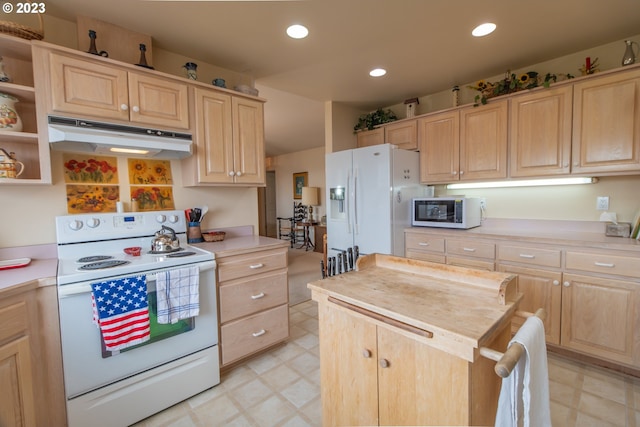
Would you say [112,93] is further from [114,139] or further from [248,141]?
[248,141]

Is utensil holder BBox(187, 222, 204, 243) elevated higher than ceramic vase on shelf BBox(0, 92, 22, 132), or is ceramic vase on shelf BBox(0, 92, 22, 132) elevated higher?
ceramic vase on shelf BBox(0, 92, 22, 132)

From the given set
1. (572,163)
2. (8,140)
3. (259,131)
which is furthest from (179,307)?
(572,163)

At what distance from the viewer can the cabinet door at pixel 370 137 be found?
140 inches

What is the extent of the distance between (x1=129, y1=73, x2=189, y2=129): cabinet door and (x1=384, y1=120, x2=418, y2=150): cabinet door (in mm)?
2322

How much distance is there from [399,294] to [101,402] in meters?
1.68

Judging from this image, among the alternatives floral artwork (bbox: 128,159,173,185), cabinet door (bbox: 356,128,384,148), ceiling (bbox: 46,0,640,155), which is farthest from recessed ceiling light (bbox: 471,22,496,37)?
floral artwork (bbox: 128,159,173,185)

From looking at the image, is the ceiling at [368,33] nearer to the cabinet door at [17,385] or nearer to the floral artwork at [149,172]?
the floral artwork at [149,172]

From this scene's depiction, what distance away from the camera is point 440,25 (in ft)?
6.52

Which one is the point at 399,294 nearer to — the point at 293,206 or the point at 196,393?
the point at 196,393

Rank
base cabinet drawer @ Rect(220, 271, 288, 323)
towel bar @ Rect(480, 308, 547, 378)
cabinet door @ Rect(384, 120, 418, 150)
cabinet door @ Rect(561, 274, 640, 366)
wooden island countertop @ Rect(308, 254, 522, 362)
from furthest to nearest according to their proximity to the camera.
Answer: cabinet door @ Rect(384, 120, 418, 150)
base cabinet drawer @ Rect(220, 271, 288, 323)
cabinet door @ Rect(561, 274, 640, 366)
wooden island countertop @ Rect(308, 254, 522, 362)
towel bar @ Rect(480, 308, 547, 378)

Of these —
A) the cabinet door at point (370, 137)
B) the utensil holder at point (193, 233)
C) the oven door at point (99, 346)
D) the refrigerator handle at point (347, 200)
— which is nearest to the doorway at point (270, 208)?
the cabinet door at point (370, 137)

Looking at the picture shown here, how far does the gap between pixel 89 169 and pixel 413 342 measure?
228cm

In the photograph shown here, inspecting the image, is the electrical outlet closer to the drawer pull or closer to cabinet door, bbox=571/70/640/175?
cabinet door, bbox=571/70/640/175

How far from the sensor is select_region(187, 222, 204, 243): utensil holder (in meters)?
2.27
